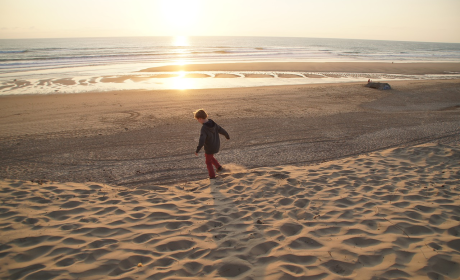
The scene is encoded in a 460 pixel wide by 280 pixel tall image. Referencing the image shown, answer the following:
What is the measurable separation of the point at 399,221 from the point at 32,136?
381 inches

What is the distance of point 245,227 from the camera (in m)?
3.80

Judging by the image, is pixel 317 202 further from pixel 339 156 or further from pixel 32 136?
pixel 32 136

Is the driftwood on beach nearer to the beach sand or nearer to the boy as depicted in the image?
the beach sand

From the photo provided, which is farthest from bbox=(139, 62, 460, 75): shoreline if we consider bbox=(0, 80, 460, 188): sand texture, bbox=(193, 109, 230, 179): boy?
bbox=(193, 109, 230, 179): boy

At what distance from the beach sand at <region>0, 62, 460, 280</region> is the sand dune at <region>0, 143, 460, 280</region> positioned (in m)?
0.02

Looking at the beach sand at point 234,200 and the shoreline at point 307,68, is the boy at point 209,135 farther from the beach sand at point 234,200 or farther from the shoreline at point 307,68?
the shoreline at point 307,68

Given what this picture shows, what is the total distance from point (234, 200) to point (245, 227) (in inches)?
33.8

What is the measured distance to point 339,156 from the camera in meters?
6.84

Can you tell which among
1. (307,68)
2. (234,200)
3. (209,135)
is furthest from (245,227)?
(307,68)

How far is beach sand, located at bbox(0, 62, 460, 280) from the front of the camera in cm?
308

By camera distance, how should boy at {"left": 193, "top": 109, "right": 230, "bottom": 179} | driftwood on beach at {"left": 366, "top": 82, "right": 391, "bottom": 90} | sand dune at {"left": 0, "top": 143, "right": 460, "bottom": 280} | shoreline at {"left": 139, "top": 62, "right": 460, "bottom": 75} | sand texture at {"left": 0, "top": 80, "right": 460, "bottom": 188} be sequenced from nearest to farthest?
sand dune at {"left": 0, "top": 143, "right": 460, "bottom": 280} < boy at {"left": 193, "top": 109, "right": 230, "bottom": 179} < sand texture at {"left": 0, "top": 80, "right": 460, "bottom": 188} < driftwood on beach at {"left": 366, "top": 82, "right": 391, "bottom": 90} < shoreline at {"left": 139, "top": 62, "right": 460, "bottom": 75}

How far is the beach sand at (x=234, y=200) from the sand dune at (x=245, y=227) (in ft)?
0.07

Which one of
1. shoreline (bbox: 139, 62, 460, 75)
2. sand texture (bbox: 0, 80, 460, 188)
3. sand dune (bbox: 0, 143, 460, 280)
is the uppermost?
shoreline (bbox: 139, 62, 460, 75)

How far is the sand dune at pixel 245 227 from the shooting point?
118 inches
